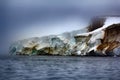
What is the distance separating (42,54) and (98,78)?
75.3 meters

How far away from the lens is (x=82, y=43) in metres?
92.4

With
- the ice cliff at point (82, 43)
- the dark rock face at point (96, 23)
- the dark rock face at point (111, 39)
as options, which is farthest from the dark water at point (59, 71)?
the dark rock face at point (96, 23)

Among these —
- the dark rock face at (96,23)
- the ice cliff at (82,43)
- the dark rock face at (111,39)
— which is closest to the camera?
the dark rock face at (111,39)

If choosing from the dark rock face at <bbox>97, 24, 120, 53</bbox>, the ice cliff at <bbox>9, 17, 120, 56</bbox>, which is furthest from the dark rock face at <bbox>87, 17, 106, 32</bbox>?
the dark rock face at <bbox>97, 24, 120, 53</bbox>

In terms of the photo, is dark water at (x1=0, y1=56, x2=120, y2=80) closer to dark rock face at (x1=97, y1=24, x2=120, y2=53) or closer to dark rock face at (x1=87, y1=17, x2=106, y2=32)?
dark rock face at (x1=97, y1=24, x2=120, y2=53)

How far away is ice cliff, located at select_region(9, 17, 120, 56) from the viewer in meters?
88.4

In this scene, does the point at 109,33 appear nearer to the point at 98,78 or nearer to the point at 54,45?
the point at 54,45

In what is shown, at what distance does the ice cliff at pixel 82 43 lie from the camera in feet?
290

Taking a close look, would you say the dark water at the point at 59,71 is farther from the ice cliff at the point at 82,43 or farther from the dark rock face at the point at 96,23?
the dark rock face at the point at 96,23

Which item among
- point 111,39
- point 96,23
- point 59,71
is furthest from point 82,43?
→ point 59,71

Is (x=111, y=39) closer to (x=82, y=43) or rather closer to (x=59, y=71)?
(x=82, y=43)

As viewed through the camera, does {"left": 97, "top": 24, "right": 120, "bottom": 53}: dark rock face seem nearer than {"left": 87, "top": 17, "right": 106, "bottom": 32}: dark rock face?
Yes

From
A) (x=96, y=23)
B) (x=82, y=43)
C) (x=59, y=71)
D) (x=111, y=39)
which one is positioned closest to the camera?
(x=59, y=71)

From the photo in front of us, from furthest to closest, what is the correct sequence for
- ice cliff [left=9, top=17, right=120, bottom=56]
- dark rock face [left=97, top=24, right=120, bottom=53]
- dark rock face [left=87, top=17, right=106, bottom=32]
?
dark rock face [left=87, top=17, right=106, bottom=32] → ice cliff [left=9, top=17, right=120, bottom=56] → dark rock face [left=97, top=24, right=120, bottom=53]
